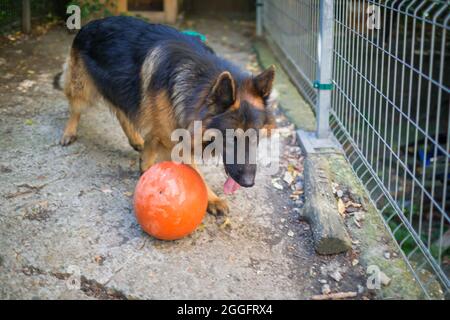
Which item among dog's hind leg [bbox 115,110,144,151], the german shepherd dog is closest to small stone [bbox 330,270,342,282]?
the german shepherd dog

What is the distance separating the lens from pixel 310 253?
3498 millimetres

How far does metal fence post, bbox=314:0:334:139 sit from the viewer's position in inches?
176

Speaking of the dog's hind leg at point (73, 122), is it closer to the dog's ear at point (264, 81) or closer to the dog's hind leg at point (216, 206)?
the dog's hind leg at point (216, 206)

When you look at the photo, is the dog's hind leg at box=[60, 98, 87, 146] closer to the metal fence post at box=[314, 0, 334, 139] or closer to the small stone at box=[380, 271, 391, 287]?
the metal fence post at box=[314, 0, 334, 139]

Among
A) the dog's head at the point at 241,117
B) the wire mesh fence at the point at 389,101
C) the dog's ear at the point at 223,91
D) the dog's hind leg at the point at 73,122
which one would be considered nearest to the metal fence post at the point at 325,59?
the wire mesh fence at the point at 389,101

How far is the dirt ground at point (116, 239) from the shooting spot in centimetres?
306

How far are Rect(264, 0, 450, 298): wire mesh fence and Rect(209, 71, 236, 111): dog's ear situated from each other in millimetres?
1014

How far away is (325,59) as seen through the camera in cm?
452

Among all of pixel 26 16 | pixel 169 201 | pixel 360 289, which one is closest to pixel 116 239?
pixel 169 201

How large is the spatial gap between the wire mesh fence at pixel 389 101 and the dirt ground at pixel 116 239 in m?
0.59

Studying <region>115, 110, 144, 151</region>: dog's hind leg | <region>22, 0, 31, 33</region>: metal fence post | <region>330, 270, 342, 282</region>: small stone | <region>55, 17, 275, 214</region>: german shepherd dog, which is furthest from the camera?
<region>22, 0, 31, 33</region>: metal fence post

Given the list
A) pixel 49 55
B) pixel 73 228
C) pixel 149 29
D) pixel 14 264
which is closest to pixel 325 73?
pixel 149 29
